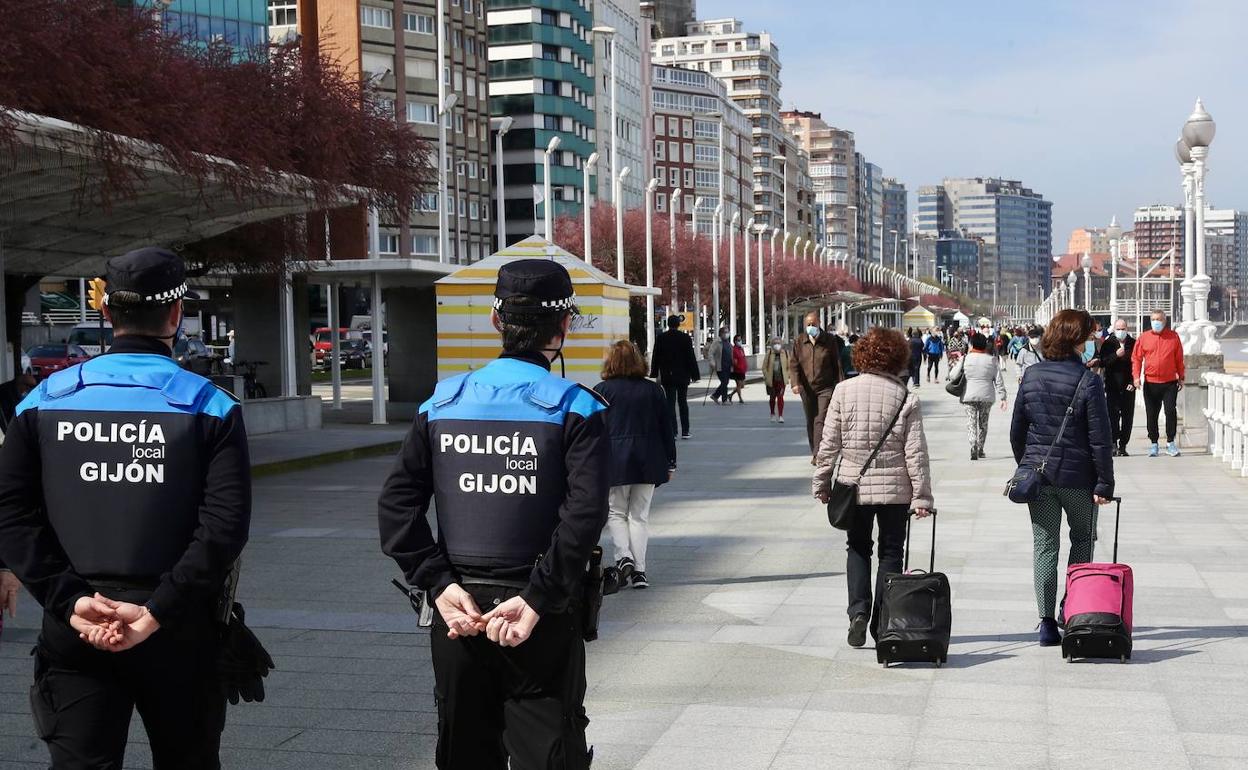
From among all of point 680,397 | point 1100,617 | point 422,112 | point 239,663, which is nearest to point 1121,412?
point 680,397

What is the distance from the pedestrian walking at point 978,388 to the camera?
20.2 m

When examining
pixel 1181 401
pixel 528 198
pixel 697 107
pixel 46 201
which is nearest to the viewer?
pixel 46 201

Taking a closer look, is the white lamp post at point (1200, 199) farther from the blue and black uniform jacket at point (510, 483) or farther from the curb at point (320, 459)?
the blue and black uniform jacket at point (510, 483)

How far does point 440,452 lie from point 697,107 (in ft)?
491

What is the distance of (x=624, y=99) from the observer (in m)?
120

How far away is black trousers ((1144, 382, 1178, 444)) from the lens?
19.5 meters

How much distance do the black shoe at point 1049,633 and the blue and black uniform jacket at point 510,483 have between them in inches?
186

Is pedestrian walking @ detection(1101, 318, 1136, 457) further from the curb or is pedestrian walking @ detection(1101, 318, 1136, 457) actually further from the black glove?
the black glove

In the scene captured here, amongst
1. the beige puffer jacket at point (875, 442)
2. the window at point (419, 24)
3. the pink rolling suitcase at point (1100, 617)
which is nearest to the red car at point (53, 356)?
the beige puffer jacket at point (875, 442)

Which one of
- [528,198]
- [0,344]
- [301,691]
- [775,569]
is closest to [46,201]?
[0,344]

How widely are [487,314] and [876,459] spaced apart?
49.3 feet

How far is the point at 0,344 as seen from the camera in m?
16.9

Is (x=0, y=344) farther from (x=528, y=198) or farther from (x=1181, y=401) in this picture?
(x=528, y=198)

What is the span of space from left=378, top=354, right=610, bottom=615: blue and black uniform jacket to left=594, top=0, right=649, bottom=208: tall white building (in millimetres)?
105522
